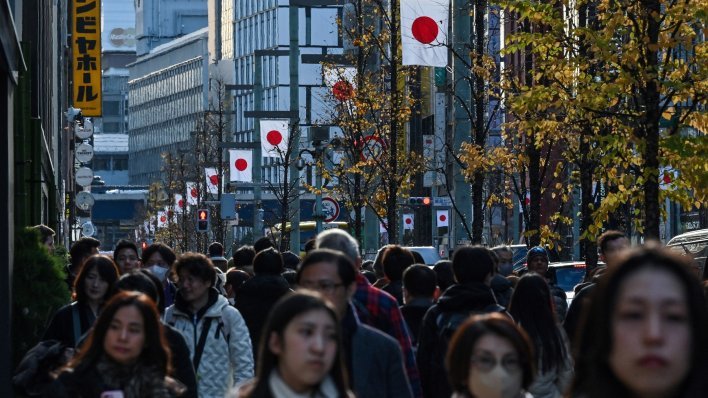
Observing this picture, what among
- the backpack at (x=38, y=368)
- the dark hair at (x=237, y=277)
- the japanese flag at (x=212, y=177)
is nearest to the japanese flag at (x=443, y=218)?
the japanese flag at (x=212, y=177)

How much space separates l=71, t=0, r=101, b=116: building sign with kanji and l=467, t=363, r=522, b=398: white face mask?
5425 centimetres

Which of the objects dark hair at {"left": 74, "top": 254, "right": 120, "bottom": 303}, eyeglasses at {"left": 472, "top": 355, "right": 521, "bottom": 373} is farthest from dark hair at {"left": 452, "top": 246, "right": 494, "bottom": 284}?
eyeglasses at {"left": 472, "top": 355, "right": 521, "bottom": 373}

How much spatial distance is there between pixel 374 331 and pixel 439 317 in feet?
8.07

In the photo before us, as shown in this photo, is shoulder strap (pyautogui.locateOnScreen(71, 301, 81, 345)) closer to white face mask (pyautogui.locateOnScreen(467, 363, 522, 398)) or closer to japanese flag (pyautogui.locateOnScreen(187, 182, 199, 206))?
white face mask (pyautogui.locateOnScreen(467, 363, 522, 398))

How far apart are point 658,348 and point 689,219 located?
6505 cm

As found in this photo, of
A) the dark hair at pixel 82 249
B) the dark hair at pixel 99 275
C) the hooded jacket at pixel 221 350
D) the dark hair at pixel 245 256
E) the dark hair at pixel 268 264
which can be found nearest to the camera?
the dark hair at pixel 99 275

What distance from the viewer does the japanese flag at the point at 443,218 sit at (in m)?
A: 55.9

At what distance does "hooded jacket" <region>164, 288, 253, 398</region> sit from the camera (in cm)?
1044

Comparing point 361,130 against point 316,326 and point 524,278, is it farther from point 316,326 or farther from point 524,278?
point 316,326

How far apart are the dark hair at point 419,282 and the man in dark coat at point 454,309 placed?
1285 mm

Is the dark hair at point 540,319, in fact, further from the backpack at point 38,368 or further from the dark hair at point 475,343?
the dark hair at point 475,343

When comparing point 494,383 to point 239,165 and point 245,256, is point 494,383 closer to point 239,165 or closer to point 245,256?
point 245,256

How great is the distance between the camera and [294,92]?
162 feet

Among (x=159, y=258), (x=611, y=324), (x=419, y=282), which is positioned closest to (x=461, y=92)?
(x=159, y=258)
